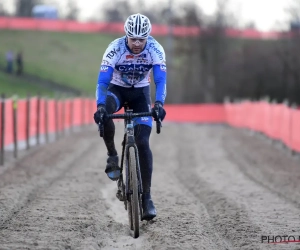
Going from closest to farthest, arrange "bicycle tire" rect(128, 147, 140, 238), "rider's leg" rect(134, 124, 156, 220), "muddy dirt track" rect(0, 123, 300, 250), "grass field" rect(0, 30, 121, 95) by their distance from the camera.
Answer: "muddy dirt track" rect(0, 123, 300, 250) < "bicycle tire" rect(128, 147, 140, 238) < "rider's leg" rect(134, 124, 156, 220) < "grass field" rect(0, 30, 121, 95)

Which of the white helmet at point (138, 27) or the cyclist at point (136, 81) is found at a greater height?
the white helmet at point (138, 27)

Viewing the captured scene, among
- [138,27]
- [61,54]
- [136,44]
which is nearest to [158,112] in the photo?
[136,44]

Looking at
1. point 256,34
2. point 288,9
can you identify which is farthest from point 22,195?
point 256,34

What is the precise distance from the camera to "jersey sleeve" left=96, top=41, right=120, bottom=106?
25.4 feet

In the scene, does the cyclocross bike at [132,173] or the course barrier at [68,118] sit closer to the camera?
the cyclocross bike at [132,173]

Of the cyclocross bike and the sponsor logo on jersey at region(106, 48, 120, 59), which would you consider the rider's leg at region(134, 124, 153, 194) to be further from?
the sponsor logo on jersey at region(106, 48, 120, 59)

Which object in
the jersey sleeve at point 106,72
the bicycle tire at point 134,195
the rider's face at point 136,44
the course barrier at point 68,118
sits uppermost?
the rider's face at point 136,44

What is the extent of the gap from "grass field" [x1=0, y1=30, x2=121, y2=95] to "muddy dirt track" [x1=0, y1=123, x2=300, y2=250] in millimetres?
39062

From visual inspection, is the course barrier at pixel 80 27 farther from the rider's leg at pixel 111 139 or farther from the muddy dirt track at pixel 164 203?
the rider's leg at pixel 111 139

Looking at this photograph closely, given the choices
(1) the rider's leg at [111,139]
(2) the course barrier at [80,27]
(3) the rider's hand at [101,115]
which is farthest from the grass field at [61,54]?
(3) the rider's hand at [101,115]

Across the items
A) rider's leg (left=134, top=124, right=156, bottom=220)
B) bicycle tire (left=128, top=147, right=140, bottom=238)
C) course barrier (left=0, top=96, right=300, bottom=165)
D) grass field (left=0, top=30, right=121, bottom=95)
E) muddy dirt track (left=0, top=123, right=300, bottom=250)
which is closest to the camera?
muddy dirt track (left=0, top=123, right=300, bottom=250)

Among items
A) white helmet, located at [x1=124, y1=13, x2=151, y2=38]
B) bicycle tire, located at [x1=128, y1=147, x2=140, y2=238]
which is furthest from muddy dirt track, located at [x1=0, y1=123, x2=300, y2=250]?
white helmet, located at [x1=124, y1=13, x2=151, y2=38]

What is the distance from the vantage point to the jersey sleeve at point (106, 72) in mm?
7734

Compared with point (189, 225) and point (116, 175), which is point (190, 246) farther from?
point (116, 175)
